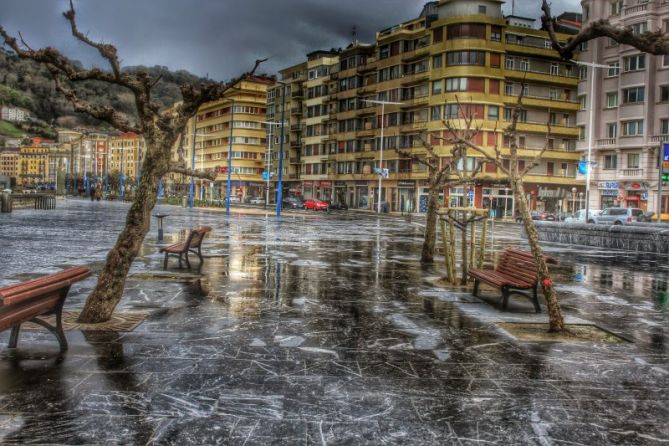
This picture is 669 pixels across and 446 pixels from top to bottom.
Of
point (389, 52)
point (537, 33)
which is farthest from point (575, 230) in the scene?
point (389, 52)

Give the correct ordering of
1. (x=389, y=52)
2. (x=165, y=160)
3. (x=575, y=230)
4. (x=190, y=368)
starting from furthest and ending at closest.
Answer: (x=389, y=52)
(x=575, y=230)
(x=165, y=160)
(x=190, y=368)

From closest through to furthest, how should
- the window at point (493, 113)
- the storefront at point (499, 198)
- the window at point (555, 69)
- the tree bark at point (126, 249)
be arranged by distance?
the tree bark at point (126, 249) → the window at point (493, 113) → the storefront at point (499, 198) → the window at point (555, 69)

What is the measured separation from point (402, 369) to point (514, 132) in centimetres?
462

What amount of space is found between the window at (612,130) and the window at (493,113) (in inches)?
472

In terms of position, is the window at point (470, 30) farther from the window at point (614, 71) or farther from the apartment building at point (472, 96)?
the window at point (614, 71)

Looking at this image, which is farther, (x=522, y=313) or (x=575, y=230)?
(x=575, y=230)

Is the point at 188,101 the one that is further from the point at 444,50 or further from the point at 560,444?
the point at 444,50

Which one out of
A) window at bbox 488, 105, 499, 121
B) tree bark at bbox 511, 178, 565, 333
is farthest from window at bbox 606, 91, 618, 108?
→ tree bark at bbox 511, 178, 565, 333

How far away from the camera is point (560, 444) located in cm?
462

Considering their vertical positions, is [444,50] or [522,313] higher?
[444,50]

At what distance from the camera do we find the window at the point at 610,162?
5641 centimetres

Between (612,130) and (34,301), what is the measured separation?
191ft

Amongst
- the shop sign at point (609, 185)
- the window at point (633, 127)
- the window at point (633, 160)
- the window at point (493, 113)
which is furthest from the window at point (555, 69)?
the window at point (633, 160)

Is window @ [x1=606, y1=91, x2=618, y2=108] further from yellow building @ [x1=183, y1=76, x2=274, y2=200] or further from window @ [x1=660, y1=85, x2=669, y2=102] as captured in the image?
yellow building @ [x1=183, y1=76, x2=274, y2=200]
